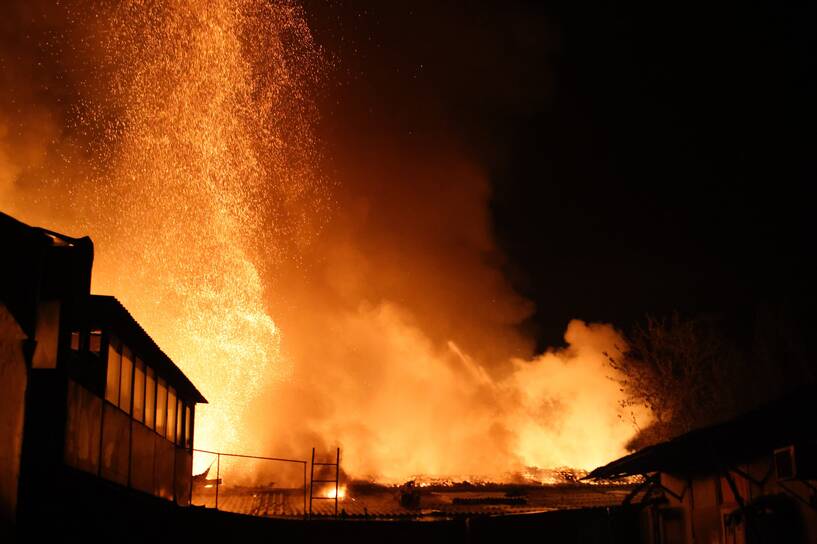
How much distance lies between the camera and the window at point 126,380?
666 inches

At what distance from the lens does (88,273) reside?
12.1 meters

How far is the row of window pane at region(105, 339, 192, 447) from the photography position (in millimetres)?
16406

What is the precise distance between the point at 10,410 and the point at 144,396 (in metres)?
8.43

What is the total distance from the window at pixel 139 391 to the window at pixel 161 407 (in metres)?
1.68

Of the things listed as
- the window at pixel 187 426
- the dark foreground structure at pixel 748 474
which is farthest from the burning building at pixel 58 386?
the dark foreground structure at pixel 748 474

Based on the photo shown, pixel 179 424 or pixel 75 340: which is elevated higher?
pixel 75 340

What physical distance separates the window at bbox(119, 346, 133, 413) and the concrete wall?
19.4ft

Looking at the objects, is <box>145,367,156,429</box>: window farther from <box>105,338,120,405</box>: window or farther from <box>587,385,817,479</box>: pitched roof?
<box>587,385,817,479</box>: pitched roof

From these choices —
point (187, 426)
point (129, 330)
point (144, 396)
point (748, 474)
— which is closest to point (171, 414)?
point (187, 426)

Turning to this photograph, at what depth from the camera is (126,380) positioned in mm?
17328

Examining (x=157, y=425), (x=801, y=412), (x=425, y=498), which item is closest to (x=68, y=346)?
(x=157, y=425)

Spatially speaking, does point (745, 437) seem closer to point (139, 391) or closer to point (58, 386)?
point (58, 386)

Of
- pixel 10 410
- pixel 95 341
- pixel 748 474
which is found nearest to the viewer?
pixel 10 410

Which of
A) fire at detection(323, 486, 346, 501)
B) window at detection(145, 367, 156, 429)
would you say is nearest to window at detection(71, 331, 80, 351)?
window at detection(145, 367, 156, 429)
